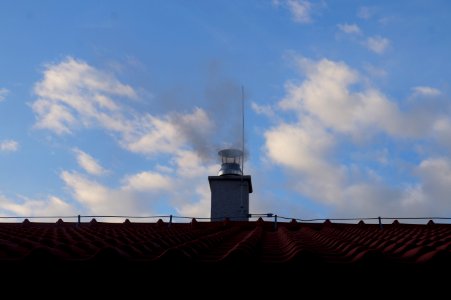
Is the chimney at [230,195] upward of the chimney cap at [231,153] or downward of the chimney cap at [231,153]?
downward

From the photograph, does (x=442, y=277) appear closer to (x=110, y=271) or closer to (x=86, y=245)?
(x=110, y=271)

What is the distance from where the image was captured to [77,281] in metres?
3.87

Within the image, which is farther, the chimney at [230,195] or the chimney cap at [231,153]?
the chimney cap at [231,153]

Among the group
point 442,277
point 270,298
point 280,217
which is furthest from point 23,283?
point 280,217

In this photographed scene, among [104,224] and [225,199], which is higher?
[225,199]

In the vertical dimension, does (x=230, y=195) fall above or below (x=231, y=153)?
below

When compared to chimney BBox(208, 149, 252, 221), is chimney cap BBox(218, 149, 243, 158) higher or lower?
higher

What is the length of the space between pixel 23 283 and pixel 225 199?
41.0 feet

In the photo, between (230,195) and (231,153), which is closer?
(230,195)

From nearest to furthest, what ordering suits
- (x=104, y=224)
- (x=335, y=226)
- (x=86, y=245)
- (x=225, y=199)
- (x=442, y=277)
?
(x=442, y=277) < (x=86, y=245) < (x=335, y=226) < (x=104, y=224) < (x=225, y=199)

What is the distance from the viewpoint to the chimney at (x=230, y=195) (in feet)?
51.9

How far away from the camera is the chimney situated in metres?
15.8

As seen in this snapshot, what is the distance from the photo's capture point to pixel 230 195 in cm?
1633

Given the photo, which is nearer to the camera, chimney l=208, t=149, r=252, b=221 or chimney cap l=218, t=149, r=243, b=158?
chimney l=208, t=149, r=252, b=221
